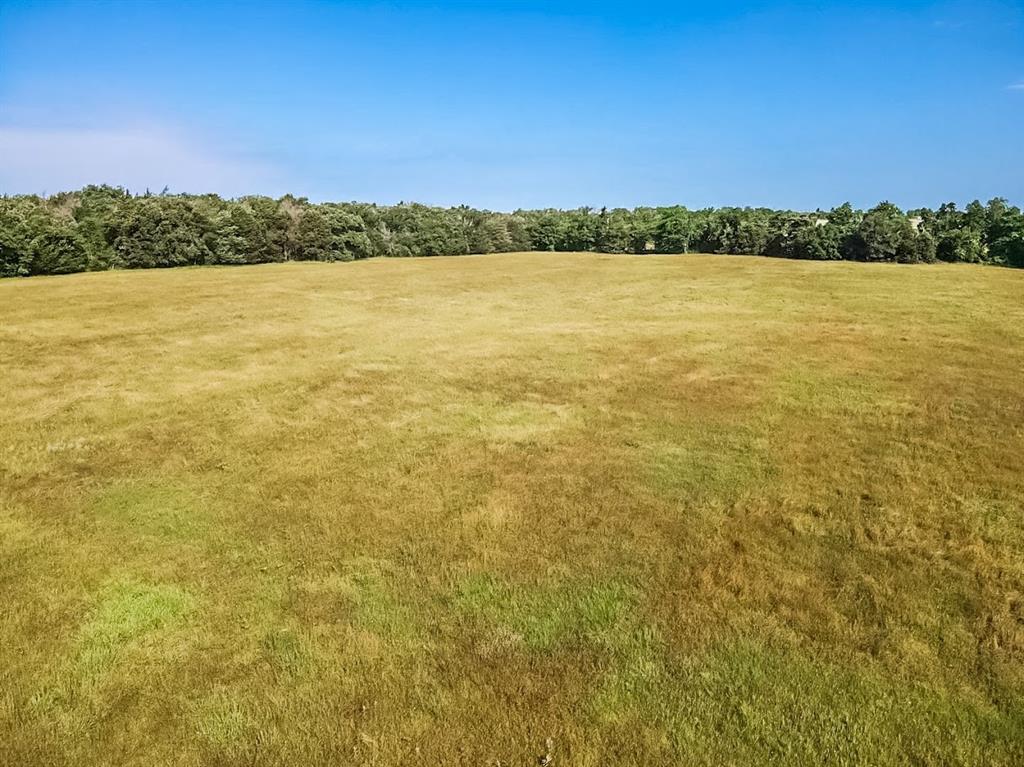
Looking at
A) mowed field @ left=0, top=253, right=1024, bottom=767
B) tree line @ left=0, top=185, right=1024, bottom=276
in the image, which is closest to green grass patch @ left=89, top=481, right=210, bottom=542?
mowed field @ left=0, top=253, right=1024, bottom=767

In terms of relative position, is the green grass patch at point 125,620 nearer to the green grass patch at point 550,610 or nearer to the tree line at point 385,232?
the green grass patch at point 550,610

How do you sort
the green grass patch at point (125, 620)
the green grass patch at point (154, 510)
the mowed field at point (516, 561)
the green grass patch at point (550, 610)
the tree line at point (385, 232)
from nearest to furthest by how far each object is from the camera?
the mowed field at point (516, 561)
the green grass patch at point (125, 620)
the green grass patch at point (550, 610)
the green grass patch at point (154, 510)
the tree line at point (385, 232)

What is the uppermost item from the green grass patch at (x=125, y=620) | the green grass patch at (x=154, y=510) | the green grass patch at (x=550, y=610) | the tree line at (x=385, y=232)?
the tree line at (x=385, y=232)

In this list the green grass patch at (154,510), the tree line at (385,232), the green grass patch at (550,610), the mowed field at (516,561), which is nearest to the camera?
the mowed field at (516,561)

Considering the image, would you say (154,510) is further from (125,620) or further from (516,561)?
(516,561)

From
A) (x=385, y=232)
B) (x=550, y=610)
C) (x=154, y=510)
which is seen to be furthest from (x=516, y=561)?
(x=385, y=232)

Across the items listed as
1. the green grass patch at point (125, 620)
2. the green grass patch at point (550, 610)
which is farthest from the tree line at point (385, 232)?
the green grass patch at point (550, 610)

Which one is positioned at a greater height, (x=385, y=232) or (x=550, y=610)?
(x=385, y=232)
